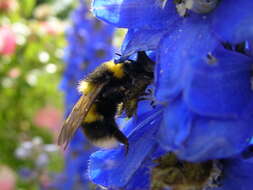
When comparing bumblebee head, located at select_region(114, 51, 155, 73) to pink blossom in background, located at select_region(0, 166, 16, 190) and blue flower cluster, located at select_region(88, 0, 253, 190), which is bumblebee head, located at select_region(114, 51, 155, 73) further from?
pink blossom in background, located at select_region(0, 166, 16, 190)

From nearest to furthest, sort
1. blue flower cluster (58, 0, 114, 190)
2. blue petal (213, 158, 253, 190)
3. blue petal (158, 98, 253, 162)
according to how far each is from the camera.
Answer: blue petal (158, 98, 253, 162) < blue petal (213, 158, 253, 190) < blue flower cluster (58, 0, 114, 190)

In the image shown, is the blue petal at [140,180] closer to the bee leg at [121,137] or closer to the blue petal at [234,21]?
the bee leg at [121,137]

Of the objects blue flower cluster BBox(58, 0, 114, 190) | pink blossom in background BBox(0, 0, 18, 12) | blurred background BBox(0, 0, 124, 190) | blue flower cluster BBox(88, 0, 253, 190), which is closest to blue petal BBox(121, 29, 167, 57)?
blue flower cluster BBox(88, 0, 253, 190)

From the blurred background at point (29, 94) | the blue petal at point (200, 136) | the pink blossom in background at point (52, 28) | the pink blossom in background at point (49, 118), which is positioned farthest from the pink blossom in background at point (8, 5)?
the blue petal at point (200, 136)

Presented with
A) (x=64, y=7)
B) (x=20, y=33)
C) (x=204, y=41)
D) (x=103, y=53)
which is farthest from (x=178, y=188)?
(x=64, y=7)

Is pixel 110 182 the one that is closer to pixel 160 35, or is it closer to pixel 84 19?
pixel 160 35

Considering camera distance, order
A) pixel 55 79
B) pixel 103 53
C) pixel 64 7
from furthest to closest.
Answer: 1. pixel 64 7
2. pixel 55 79
3. pixel 103 53
